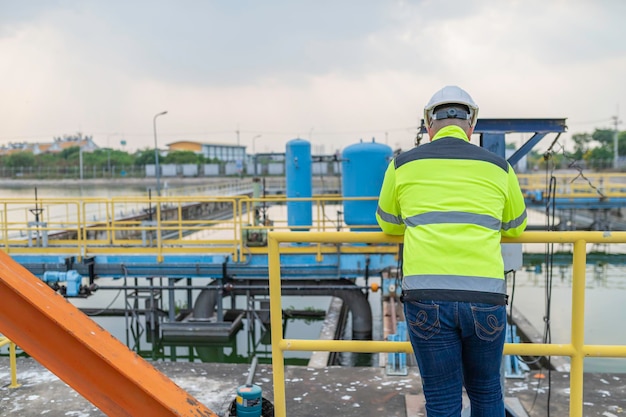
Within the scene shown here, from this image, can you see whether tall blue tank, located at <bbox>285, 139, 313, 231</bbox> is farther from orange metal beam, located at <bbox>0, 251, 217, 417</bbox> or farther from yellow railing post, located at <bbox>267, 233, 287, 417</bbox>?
orange metal beam, located at <bbox>0, 251, 217, 417</bbox>

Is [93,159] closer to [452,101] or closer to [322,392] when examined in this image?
[322,392]

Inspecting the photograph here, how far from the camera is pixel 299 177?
10758 millimetres

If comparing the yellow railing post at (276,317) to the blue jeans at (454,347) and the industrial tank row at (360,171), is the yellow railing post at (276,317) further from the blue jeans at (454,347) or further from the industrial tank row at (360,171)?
the industrial tank row at (360,171)

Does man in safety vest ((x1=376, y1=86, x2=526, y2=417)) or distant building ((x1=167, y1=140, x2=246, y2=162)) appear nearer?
man in safety vest ((x1=376, y1=86, x2=526, y2=417))

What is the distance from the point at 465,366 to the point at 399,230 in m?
0.60

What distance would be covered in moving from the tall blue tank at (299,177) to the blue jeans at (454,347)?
341 inches

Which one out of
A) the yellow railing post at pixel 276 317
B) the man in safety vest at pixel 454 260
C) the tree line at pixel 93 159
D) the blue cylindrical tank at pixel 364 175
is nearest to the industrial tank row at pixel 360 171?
the blue cylindrical tank at pixel 364 175

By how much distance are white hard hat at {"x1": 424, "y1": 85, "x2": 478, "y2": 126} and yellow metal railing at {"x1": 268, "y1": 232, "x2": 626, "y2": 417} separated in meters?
0.57

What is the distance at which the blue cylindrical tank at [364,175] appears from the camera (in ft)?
33.1

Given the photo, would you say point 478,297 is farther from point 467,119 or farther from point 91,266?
point 91,266

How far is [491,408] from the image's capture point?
85.5 inches

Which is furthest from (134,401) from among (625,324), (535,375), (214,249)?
(625,324)

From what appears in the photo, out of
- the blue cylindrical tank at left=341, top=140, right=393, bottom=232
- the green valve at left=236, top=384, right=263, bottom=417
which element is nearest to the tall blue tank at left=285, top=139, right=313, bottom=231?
the blue cylindrical tank at left=341, top=140, right=393, bottom=232

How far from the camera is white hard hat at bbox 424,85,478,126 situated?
2166 millimetres
